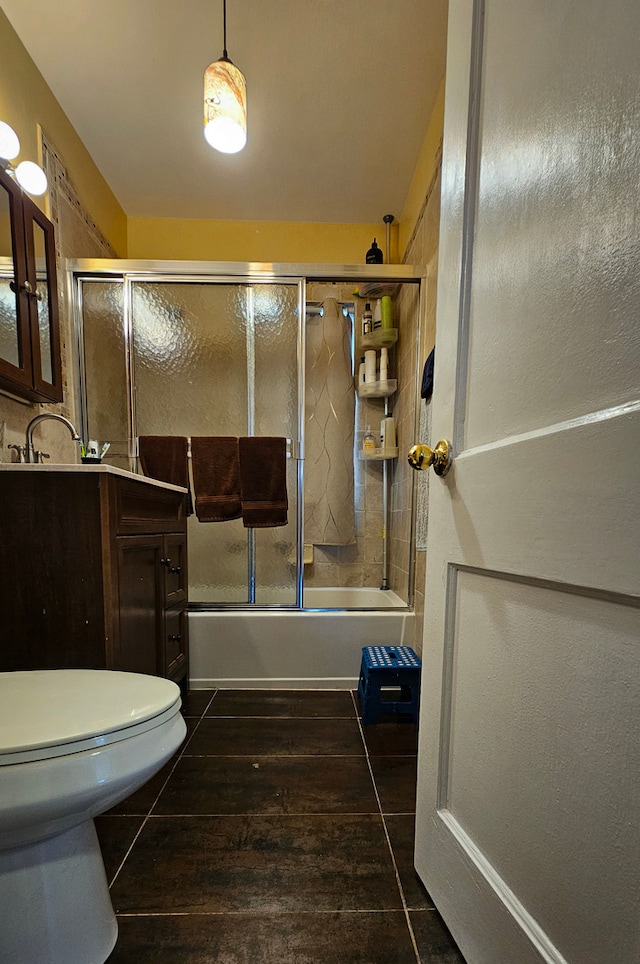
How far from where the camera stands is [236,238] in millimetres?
2297

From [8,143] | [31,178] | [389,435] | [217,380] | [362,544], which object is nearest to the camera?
[8,143]

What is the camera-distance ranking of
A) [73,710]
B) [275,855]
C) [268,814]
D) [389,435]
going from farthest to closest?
[389,435] → [268,814] → [275,855] → [73,710]

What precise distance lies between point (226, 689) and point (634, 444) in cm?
175

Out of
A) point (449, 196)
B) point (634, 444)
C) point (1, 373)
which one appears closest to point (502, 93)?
point (449, 196)

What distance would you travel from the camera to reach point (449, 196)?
0.72 m

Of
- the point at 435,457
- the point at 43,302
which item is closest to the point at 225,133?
the point at 43,302

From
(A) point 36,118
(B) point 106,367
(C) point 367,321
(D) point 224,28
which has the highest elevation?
(D) point 224,28

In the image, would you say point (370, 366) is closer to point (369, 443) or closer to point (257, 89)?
point (369, 443)

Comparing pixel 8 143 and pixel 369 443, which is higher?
pixel 8 143

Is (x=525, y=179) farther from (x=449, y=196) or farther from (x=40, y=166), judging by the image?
(x=40, y=166)

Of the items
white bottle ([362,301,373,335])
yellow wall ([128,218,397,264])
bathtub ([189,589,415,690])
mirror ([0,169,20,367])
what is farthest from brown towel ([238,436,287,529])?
yellow wall ([128,218,397,264])

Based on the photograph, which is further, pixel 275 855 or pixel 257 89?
pixel 257 89

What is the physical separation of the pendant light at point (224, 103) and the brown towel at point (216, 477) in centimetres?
110

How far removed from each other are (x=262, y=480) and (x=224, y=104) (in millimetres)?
1359
